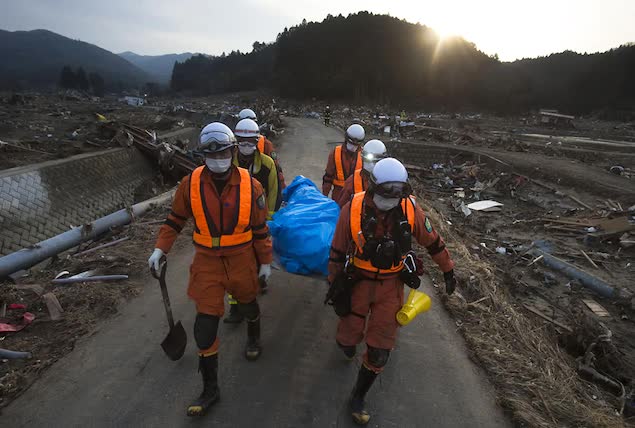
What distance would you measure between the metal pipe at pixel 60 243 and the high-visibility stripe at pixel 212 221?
15.3ft

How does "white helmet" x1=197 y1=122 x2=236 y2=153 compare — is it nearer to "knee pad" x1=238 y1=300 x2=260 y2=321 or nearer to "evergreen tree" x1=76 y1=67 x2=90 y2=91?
"knee pad" x1=238 y1=300 x2=260 y2=321

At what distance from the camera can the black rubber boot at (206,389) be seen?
2721 millimetres

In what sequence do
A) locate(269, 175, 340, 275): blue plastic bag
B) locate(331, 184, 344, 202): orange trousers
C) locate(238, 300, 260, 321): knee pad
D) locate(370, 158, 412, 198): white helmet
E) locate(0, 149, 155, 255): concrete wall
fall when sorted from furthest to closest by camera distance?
locate(0, 149, 155, 255): concrete wall, locate(331, 184, 344, 202): orange trousers, locate(269, 175, 340, 275): blue plastic bag, locate(238, 300, 260, 321): knee pad, locate(370, 158, 412, 198): white helmet

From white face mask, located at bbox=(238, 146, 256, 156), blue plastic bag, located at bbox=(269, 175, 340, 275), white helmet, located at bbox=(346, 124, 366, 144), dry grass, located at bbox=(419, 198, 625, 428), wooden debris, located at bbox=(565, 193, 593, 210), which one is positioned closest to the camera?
dry grass, located at bbox=(419, 198, 625, 428)

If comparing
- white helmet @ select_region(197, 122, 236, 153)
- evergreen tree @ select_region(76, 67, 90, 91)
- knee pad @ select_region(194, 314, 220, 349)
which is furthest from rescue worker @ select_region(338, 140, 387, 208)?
evergreen tree @ select_region(76, 67, 90, 91)

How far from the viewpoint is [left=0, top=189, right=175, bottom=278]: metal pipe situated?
5488mm

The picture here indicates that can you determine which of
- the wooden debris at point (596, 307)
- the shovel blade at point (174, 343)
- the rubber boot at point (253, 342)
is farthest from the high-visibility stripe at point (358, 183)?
the wooden debris at point (596, 307)

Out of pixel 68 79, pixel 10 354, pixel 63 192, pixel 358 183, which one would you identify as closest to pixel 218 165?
pixel 358 183

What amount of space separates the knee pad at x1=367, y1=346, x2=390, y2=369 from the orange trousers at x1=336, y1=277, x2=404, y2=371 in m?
0.03

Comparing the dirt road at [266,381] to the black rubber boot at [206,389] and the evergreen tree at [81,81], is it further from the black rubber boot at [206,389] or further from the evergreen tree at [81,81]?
the evergreen tree at [81,81]

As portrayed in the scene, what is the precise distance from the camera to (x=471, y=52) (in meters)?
53.7

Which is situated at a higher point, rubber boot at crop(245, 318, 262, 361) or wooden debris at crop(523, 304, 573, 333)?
rubber boot at crop(245, 318, 262, 361)

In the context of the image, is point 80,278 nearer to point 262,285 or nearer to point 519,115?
point 262,285

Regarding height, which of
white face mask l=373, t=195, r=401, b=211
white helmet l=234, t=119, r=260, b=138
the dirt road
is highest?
white helmet l=234, t=119, r=260, b=138
